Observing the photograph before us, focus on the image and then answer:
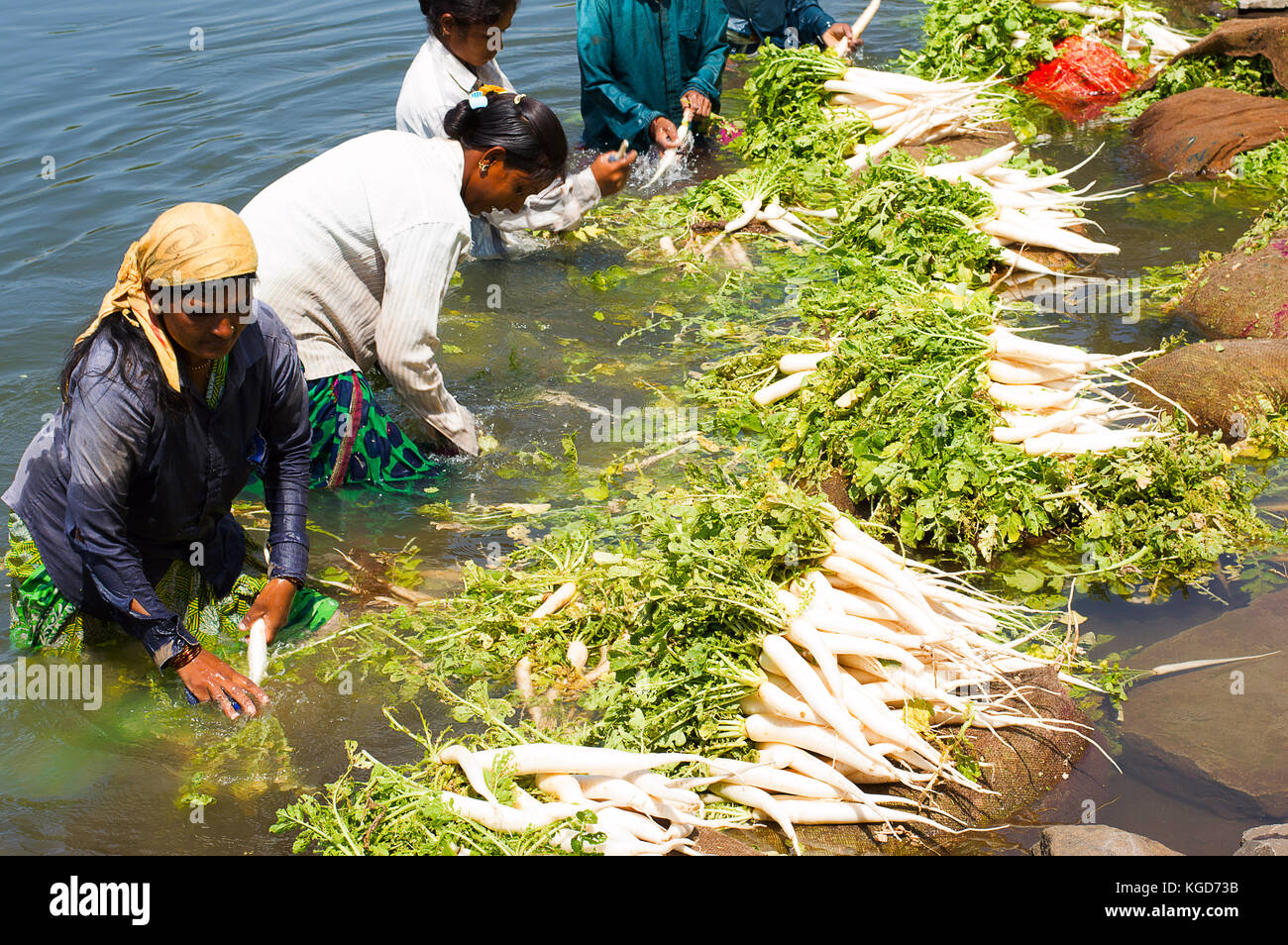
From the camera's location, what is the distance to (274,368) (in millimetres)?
3457

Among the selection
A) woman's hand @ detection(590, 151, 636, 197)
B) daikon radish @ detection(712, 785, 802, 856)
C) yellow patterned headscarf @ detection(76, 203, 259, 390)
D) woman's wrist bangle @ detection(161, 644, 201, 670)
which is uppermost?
yellow patterned headscarf @ detection(76, 203, 259, 390)

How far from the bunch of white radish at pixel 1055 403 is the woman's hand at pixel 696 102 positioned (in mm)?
3993

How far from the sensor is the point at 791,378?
532 cm

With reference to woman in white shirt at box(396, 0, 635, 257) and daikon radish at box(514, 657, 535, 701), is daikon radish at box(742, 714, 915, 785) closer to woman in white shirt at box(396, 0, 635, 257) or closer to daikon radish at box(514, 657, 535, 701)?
daikon radish at box(514, 657, 535, 701)

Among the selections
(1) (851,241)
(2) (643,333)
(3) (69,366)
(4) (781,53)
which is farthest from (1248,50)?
(3) (69,366)

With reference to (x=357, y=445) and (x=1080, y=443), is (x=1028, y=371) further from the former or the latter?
(x=357, y=445)

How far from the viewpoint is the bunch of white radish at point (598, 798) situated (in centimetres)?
298

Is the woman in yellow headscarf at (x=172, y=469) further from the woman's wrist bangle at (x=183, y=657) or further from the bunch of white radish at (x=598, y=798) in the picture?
the bunch of white radish at (x=598, y=798)

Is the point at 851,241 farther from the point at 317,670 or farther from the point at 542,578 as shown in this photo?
the point at 317,670

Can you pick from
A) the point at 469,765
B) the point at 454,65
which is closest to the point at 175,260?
the point at 469,765

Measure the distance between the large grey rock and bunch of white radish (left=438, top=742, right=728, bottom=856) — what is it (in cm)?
153

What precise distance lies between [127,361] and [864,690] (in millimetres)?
2415

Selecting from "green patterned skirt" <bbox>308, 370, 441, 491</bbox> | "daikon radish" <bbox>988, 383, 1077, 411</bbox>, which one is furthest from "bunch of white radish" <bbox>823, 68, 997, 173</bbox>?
"green patterned skirt" <bbox>308, 370, 441, 491</bbox>

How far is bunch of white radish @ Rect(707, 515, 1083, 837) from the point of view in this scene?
10.4ft
